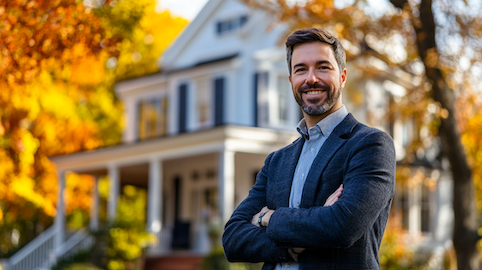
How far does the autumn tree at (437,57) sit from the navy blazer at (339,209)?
958 cm

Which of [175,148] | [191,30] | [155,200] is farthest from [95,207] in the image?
[191,30]

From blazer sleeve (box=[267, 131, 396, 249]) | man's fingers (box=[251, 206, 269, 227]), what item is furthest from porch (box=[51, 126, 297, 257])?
blazer sleeve (box=[267, 131, 396, 249])

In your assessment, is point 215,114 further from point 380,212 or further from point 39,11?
point 380,212

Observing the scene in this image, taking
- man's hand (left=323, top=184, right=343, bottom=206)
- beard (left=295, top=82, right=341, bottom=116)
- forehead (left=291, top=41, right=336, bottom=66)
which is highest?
forehead (left=291, top=41, right=336, bottom=66)

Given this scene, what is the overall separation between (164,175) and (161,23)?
42.5 ft

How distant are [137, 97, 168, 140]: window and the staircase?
606 cm

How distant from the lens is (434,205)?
21.8 metres

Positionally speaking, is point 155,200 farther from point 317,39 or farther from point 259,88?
point 317,39

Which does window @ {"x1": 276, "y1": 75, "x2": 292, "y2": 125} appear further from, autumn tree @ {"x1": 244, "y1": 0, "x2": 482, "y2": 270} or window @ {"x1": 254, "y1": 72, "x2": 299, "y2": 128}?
autumn tree @ {"x1": 244, "y1": 0, "x2": 482, "y2": 270}

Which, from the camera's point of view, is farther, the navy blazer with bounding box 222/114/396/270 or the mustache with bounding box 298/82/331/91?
the mustache with bounding box 298/82/331/91

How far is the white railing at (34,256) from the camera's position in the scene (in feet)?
60.7

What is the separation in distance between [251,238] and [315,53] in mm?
870

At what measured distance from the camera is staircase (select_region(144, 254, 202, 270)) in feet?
52.0

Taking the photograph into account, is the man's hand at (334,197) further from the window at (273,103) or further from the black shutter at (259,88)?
the black shutter at (259,88)
